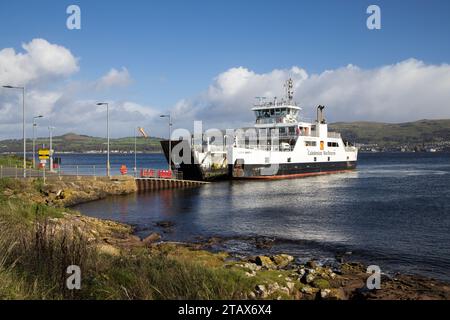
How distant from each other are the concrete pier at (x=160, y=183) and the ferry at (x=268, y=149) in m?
3.36

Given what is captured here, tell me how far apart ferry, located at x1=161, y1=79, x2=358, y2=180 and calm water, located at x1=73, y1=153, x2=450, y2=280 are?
664 centimetres

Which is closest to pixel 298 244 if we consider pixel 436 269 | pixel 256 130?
pixel 436 269

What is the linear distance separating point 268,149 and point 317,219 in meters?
26.4

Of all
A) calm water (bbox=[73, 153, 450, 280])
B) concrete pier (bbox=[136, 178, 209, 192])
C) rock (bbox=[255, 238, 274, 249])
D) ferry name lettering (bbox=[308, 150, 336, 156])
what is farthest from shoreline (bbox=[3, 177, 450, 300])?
ferry name lettering (bbox=[308, 150, 336, 156])

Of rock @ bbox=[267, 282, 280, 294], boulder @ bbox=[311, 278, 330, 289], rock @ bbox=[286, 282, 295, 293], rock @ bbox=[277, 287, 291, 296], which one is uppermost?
rock @ bbox=[267, 282, 280, 294]

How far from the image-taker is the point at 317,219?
896 inches

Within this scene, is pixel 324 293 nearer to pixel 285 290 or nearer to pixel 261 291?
pixel 285 290

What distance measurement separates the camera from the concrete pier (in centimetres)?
3656

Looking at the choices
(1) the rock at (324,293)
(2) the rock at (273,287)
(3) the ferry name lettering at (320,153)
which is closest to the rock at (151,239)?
(2) the rock at (273,287)

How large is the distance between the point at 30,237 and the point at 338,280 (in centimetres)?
809

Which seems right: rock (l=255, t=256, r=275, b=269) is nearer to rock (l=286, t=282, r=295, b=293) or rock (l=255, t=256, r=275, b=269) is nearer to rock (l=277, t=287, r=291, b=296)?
rock (l=286, t=282, r=295, b=293)
